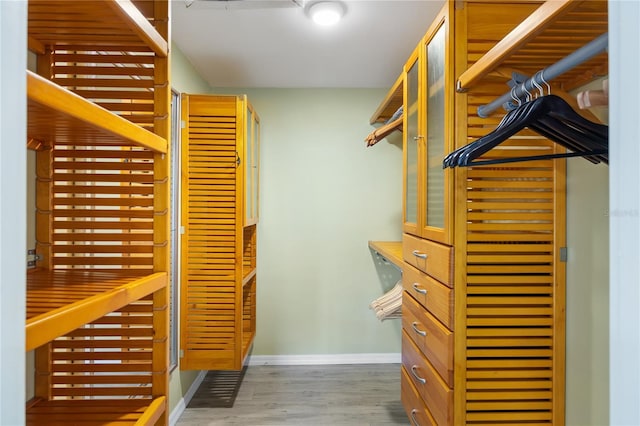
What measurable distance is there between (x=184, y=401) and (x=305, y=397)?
836 millimetres

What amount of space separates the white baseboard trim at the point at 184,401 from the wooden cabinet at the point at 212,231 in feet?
1.20

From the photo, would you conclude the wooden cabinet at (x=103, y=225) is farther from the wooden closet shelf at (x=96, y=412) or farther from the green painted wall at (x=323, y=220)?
the green painted wall at (x=323, y=220)

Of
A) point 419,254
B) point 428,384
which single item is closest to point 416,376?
point 428,384

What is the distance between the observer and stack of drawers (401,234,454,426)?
1.44m

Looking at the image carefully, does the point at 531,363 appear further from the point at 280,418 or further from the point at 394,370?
the point at 394,370

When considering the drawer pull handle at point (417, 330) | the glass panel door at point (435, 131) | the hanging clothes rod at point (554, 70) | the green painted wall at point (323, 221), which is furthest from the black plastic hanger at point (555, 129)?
the green painted wall at point (323, 221)

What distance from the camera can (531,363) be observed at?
55.9 inches

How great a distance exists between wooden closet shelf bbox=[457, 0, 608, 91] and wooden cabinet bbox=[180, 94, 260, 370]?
5.58 feet

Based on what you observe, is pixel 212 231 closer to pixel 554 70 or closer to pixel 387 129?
pixel 387 129

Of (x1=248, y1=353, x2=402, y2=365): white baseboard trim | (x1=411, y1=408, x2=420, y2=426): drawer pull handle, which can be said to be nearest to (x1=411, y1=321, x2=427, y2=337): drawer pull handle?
(x1=411, y1=408, x2=420, y2=426): drawer pull handle

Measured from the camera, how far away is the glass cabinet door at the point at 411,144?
1933mm

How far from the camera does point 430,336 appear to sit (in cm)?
162

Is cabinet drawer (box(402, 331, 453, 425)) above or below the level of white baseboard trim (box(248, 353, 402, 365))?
above

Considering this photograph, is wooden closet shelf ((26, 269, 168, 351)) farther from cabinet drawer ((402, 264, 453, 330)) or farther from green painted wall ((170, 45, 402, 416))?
green painted wall ((170, 45, 402, 416))
